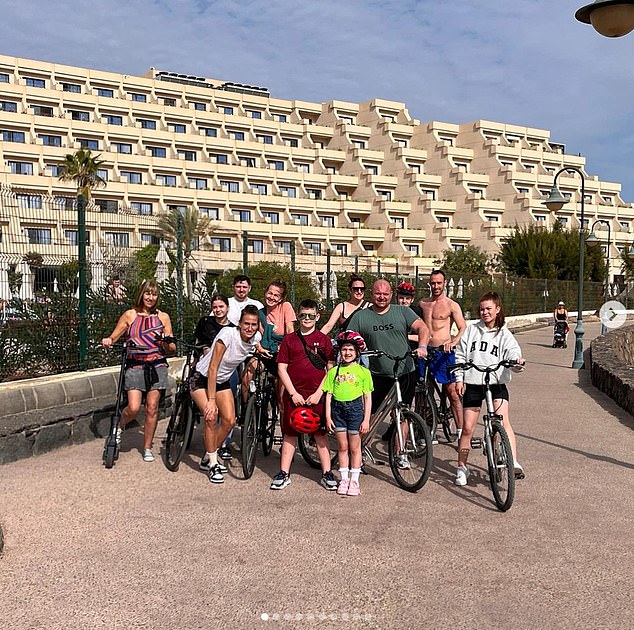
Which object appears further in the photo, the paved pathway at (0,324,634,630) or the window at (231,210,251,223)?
the window at (231,210,251,223)

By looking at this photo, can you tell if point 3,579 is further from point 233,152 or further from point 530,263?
point 233,152

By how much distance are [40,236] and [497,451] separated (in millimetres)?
5728

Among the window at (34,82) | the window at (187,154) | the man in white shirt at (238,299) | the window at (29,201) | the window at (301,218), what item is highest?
the window at (34,82)

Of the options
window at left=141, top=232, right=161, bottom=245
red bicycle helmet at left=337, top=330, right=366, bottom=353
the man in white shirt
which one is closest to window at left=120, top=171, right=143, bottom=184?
window at left=141, top=232, right=161, bottom=245

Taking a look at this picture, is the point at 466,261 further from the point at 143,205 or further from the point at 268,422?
the point at 268,422

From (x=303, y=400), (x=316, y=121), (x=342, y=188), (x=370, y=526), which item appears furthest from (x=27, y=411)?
(x=316, y=121)

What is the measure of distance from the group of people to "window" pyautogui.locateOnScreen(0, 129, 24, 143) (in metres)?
63.7

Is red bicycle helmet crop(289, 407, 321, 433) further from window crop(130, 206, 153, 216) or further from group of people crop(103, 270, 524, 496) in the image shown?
window crop(130, 206, 153, 216)

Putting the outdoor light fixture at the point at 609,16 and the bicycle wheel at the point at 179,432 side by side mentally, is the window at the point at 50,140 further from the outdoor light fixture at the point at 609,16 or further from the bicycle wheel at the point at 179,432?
the outdoor light fixture at the point at 609,16

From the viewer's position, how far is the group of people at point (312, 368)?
21.1ft

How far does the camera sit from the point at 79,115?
70812 mm

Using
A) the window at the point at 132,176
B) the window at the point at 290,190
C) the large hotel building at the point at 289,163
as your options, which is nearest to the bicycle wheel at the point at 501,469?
the large hotel building at the point at 289,163

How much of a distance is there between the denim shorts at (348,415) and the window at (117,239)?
466 cm

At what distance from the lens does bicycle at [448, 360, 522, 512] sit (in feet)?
19.1
